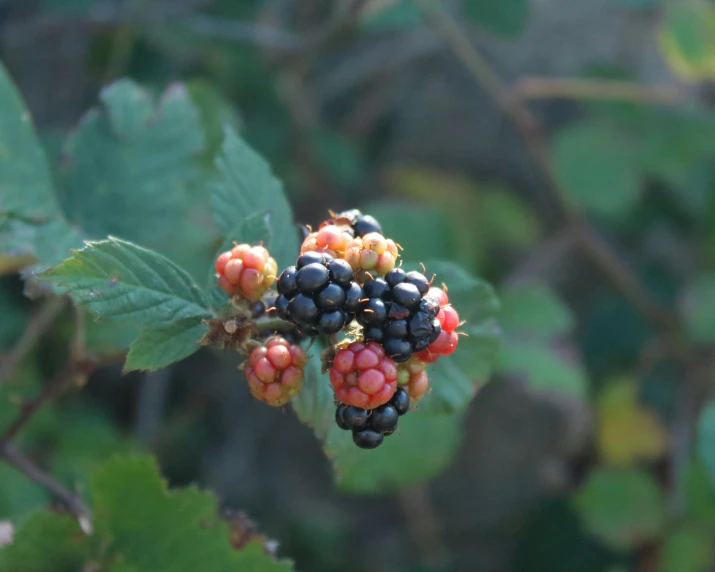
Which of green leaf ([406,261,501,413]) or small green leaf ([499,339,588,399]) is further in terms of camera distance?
small green leaf ([499,339,588,399])

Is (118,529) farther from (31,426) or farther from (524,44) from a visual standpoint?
(524,44)

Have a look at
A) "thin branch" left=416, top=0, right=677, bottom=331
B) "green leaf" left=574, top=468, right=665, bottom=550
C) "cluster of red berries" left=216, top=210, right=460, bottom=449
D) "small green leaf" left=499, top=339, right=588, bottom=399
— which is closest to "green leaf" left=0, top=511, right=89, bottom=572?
"cluster of red berries" left=216, top=210, right=460, bottom=449

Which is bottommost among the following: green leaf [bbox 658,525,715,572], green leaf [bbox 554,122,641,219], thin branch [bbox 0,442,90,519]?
thin branch [bbox 0,442,90,519]

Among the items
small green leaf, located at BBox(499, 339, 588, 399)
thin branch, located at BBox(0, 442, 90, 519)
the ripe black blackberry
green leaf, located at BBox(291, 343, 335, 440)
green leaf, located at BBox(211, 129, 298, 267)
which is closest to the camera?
the ripe black blackberry

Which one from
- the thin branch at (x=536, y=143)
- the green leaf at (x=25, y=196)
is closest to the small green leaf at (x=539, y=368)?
the thin branch at (x=536, y=143)

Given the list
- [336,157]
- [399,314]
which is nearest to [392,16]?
[336,157]

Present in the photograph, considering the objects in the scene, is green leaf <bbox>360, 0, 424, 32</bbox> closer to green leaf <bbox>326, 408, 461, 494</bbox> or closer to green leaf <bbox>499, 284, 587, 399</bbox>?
green leaf <bbox>499, 284, 587, 399</bbox>

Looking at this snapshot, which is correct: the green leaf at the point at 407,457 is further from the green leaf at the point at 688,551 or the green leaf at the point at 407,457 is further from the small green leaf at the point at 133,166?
the small green leaf at the point at 133,166

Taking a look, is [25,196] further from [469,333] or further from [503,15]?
[503,15]

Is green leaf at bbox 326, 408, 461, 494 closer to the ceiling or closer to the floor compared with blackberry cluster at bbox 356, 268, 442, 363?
closer to the ceiling
